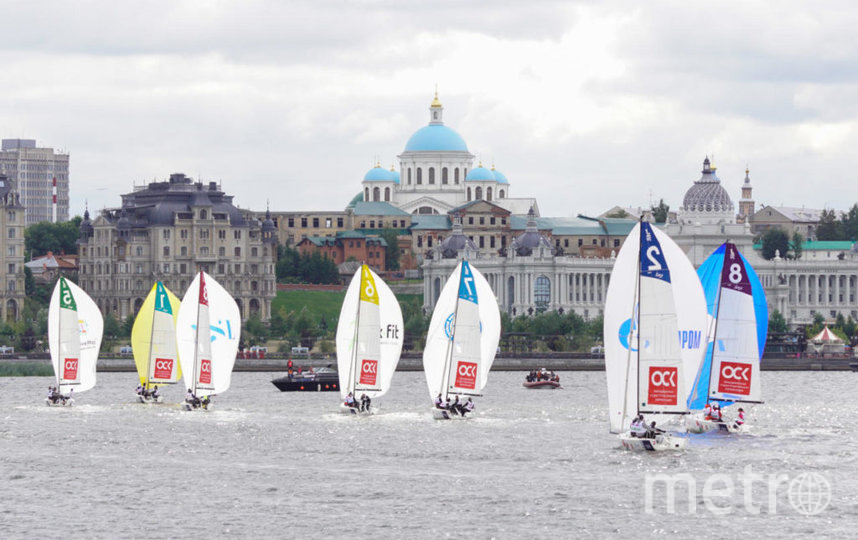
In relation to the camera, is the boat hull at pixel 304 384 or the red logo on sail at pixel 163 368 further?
the boat hull at pixel 304 384

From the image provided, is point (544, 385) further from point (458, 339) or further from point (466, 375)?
point (458, 339)

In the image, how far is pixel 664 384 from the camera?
6681 centimetres

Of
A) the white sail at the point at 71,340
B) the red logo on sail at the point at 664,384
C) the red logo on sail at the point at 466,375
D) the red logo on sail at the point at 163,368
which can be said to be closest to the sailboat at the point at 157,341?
the red logo on sail at the point at 163,368

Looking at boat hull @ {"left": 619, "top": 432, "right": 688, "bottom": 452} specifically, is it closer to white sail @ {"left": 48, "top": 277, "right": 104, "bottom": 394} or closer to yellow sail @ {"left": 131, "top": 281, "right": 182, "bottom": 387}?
yellow sail @ {"left": 131, "top": 281, "right": 182, "bottom": 387}

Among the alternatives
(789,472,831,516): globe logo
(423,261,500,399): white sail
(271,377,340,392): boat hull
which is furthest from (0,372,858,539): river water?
(271,377,340,392): boat hull

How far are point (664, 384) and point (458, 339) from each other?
16.3 meters

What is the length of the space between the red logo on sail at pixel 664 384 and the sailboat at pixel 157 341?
31791mm

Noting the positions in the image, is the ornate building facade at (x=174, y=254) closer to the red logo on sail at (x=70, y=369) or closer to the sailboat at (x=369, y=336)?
the red logo on sail at (x=70, y=369)

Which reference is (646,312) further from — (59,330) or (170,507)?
(59,330)

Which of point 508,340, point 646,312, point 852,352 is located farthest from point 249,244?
point 646,312

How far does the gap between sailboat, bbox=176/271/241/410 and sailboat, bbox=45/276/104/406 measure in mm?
6273

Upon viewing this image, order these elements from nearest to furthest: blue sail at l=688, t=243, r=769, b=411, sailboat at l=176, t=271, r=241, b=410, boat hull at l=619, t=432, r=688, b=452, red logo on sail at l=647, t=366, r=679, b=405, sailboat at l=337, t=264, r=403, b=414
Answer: red logo on sail at l=647, t=366, r=679, b=405 → boat hull at l=619, t=432, r=688, b=452 → blue sail at l=688, t=243, r=769, b=411 → sailboat at l=337, t=264, r=403, b=414 → sailboat at l=176, t=271, r=241, b=410

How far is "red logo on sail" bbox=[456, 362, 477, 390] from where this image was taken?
81.8m

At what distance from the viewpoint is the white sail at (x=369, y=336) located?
275 ft
